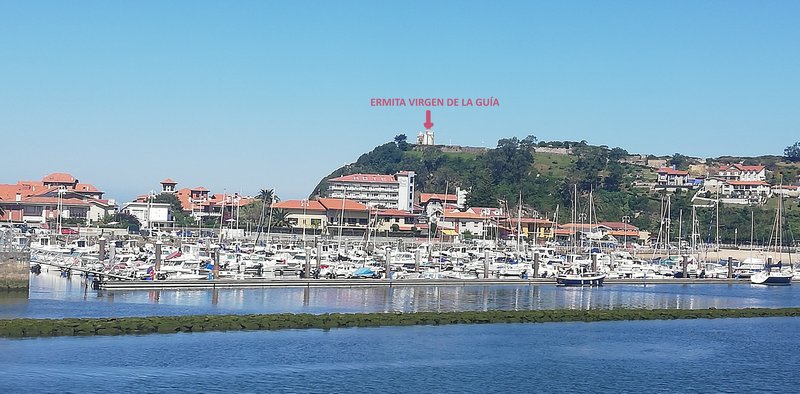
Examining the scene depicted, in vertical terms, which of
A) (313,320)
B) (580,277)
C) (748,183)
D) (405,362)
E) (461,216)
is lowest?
(405,362)

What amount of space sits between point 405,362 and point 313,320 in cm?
963

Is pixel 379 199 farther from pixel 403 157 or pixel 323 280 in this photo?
pixel 323 280

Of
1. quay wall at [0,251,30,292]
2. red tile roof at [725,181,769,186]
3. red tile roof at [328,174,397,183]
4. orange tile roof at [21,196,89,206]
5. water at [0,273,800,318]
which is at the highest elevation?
red tile roof at [725,181,769,186]

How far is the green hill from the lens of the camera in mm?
142625

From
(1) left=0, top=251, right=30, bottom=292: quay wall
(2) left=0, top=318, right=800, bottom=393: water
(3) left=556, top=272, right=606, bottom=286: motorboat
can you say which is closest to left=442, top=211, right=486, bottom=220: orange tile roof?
(3) left=556, top=272, right=606, bottom=286: motorboat

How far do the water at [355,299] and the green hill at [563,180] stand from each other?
2173 inches

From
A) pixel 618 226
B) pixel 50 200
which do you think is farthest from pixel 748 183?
pixel 50 200

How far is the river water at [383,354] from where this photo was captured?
3691 centimetres

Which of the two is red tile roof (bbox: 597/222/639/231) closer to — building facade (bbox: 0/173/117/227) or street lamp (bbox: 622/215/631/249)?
street lamp (bbox: 622/215/631/249)

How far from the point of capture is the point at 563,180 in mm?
164750

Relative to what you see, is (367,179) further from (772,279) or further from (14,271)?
(14,271)

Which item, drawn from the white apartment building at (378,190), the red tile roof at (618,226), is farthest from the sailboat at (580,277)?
the white apartment building at (378,190)

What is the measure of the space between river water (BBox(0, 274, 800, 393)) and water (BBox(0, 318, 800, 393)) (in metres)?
0.07

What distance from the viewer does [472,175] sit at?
169250mm
